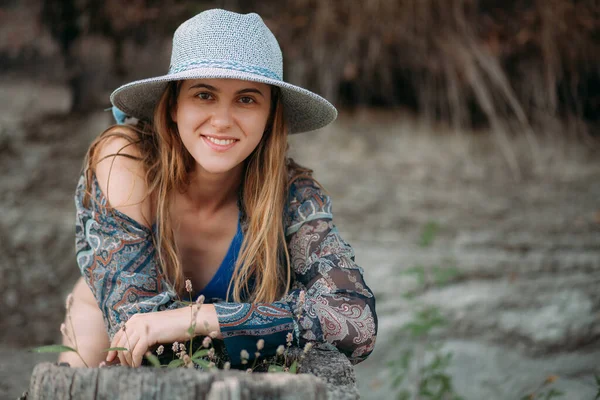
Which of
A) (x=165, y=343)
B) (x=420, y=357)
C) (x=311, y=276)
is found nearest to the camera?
(x=165, y=343)

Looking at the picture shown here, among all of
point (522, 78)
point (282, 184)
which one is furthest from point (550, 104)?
point (282, 184)

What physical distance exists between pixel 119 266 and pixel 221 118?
58 cm

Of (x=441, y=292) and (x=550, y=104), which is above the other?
(x=550, y=104)

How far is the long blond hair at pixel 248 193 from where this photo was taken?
216 centimetres

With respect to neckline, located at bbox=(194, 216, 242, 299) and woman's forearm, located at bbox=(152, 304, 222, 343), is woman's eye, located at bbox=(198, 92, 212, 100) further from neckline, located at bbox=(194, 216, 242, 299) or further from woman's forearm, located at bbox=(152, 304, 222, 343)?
woman's forearm, located at bbox=(152, 304, 222, 343)

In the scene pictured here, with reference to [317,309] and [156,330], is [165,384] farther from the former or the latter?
[317,309]

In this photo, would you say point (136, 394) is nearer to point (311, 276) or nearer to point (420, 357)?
point (311, 276)

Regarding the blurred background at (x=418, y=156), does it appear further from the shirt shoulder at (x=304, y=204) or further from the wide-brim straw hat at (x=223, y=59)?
the wide-brim straw hat at (x=223, y=59)

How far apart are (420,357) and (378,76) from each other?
72.4 inches

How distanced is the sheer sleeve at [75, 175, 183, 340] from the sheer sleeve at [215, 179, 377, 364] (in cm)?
26

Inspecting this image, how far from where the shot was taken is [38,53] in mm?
3838

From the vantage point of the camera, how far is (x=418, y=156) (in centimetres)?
417

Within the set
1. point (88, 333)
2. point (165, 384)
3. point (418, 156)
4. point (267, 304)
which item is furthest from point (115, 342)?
point (418, 156)

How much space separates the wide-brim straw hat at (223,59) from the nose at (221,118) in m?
0.15
